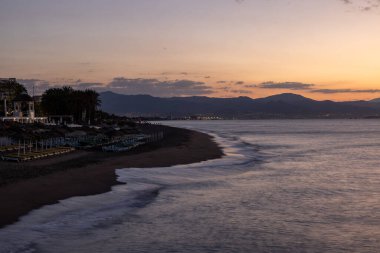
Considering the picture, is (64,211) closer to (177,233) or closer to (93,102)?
(177,233)

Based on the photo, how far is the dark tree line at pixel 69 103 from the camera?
392 feet

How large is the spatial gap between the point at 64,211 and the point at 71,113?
109093 millimetres

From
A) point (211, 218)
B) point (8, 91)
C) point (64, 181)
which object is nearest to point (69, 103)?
point (8, 91)

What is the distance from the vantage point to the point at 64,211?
64.8 feet

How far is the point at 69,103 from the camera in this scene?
119062 millimetres

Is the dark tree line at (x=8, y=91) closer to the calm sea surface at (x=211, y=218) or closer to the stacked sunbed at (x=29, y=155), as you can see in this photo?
the stacked sunbed at (x=29, y=155)

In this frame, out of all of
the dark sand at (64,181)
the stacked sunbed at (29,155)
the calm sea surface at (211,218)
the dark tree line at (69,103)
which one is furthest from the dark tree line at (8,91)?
the calm sea surface at (211,218)

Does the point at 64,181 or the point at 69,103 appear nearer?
the point at 64,181

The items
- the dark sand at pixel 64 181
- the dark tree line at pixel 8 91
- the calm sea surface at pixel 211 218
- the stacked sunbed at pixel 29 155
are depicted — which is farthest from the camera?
the dark tree line at pixel 8 91

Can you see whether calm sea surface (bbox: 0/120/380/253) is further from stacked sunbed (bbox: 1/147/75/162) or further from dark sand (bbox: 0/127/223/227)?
stacked sunbed (bbox: 1/147/75/162)

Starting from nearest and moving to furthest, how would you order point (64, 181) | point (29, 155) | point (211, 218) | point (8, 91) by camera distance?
point (211, 218) < point (64, 181) < point (29, 155) < point (8, 91)

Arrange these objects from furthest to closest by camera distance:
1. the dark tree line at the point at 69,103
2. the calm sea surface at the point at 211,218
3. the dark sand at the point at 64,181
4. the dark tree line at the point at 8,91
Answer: the dark tree line at the point at 69,103 < the dark tree line at the point at 8,91 < the dark sand at the point at 64,181 < the calm sea surface at the point at 211,218

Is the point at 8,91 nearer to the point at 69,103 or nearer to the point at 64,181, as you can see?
the point at 69,103

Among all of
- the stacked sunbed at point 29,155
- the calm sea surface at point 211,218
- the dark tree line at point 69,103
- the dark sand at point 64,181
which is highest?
the dark tree line at point 69,103
